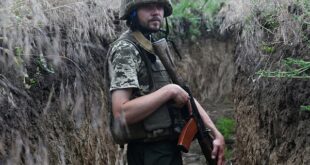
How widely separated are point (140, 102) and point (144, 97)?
4 cm

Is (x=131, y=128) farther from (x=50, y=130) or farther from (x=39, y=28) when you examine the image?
(x=39, y=28)

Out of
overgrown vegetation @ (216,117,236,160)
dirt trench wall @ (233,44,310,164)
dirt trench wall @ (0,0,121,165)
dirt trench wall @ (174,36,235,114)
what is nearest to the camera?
dirt trench wall @ (0,0,121,165)

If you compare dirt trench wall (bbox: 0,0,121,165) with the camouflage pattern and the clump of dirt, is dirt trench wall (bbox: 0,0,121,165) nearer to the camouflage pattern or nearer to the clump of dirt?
the camouflage pattern

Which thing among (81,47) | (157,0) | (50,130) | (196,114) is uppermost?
(157,0)

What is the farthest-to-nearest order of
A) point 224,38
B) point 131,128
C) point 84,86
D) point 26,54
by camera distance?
point 224,38
point 84,86
point 26,54
point 131,128

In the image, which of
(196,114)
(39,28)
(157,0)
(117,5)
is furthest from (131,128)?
(117,5)

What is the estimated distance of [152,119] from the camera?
271cm

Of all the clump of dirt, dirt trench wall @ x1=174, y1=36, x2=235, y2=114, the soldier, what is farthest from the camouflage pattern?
dirt trench wall @ x1=174, y1=36, x2=235, y2=114

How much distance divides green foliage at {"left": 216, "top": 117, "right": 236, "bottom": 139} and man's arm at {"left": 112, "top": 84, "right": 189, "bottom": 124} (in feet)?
19.0

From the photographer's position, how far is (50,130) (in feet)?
11.7

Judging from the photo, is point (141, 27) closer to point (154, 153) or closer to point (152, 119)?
point (152, 119)

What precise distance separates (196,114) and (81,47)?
1964 millimetres

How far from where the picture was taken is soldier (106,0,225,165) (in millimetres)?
2592

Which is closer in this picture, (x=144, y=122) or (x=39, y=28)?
(x=144, y=122)
